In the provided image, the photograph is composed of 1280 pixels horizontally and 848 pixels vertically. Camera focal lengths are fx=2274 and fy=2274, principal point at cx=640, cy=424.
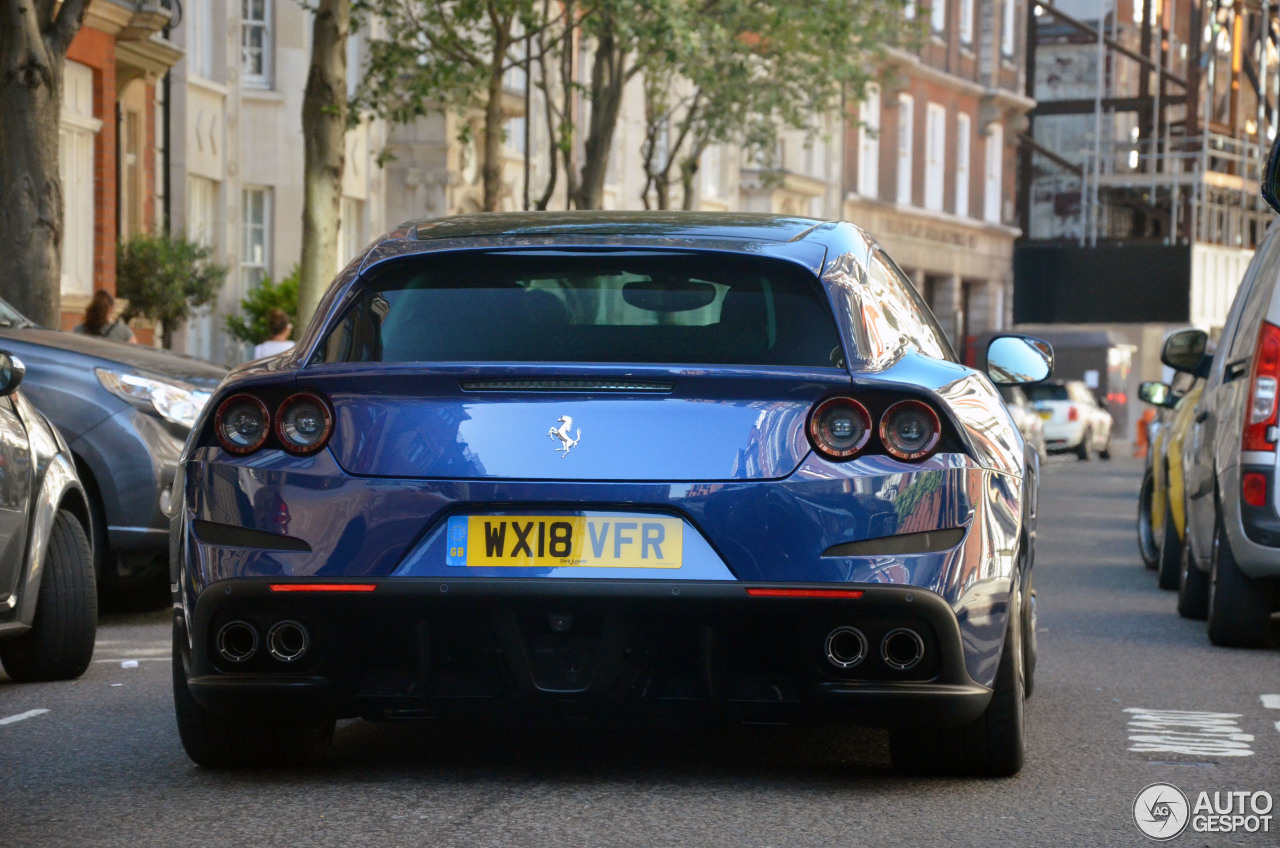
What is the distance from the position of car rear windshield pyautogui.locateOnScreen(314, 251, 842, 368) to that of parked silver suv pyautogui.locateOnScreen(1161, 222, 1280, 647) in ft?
13.2

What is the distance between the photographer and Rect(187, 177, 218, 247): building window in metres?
29.5

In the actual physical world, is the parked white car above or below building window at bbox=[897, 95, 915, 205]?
below

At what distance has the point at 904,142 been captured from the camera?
197 feet

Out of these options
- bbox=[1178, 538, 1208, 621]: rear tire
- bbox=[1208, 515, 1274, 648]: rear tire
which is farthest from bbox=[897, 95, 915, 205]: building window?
bbox=[1208, 515, 1274, 648]: rear tire

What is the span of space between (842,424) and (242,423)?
141 centimetres

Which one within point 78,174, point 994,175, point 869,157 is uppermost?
point 994,175

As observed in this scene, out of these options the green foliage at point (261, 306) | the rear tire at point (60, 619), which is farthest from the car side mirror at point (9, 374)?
the green foliage at point (261, 306)

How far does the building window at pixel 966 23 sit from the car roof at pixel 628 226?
5840cm

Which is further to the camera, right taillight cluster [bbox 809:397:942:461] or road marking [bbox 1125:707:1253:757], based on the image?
road marking [bbox 1125:707:1253:757]

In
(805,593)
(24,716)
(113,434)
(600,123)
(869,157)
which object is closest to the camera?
(805,593)

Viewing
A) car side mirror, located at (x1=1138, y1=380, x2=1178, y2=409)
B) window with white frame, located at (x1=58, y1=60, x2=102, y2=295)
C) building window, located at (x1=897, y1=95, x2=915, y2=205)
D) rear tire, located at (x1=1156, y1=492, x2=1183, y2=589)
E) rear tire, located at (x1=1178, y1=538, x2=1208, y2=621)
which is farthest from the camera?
building window, located at (x1=897, y1=95, x2=915, y2=205)

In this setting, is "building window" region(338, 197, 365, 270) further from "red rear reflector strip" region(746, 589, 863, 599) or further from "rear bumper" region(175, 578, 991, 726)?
"red rear reflector strip" region(746, 589, 863, 599)

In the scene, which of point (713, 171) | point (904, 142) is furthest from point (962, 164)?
point (713, 171)

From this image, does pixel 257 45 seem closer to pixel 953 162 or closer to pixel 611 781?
pixel 611 781
